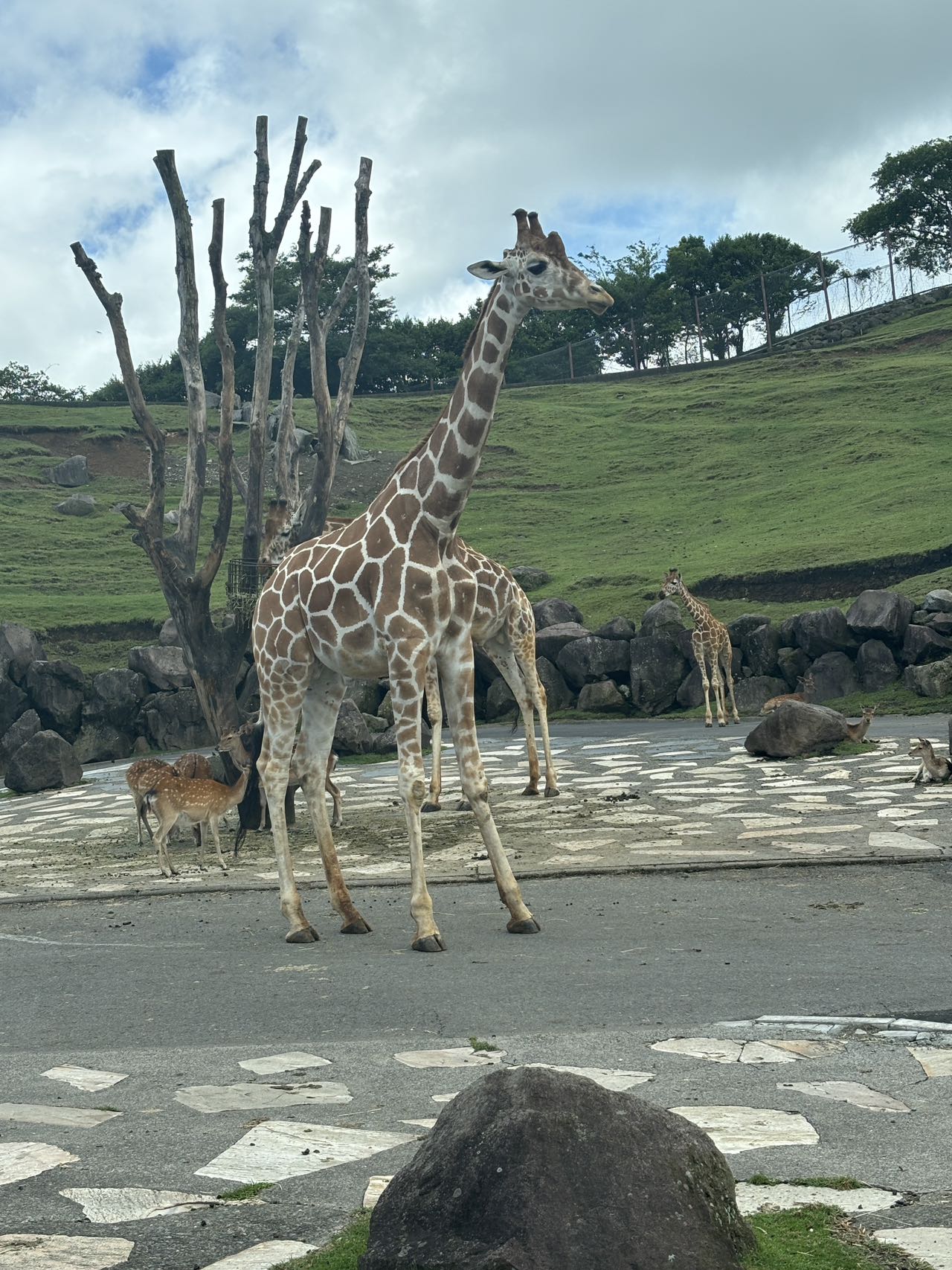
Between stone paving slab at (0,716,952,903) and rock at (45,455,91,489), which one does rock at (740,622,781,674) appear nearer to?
stone paving slab at (0,716,952,903)

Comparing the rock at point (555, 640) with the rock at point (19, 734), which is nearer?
the rock at point (19, 734)

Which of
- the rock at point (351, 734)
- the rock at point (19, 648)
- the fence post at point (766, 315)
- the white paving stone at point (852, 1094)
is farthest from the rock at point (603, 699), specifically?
the fence post at point (766, 315)

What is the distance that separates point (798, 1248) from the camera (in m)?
3.50

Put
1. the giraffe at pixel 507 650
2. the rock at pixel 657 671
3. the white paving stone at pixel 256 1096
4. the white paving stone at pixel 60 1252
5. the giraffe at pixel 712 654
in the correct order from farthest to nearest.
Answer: the rock at pixel 657 671, the giraffe at pixel 712 654, the giraffe at pixel 507 650, the white paving stone at pixel 256 1096, the white paving stone at pixel 60 1252

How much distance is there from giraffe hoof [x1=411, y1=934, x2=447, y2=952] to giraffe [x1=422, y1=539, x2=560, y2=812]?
20.2ft

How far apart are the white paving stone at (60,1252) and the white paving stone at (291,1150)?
638 millimetres

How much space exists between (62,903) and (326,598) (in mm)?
3125

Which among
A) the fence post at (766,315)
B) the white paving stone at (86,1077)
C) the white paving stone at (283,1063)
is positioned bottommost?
the white paving stone at (283,1063)

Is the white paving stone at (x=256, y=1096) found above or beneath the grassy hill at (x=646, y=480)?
beneath

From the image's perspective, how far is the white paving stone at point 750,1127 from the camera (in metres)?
4.57


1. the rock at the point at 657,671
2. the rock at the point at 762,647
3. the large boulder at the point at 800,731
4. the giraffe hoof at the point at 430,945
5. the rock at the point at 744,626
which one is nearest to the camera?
the giraffe hoof at the point at 430,945

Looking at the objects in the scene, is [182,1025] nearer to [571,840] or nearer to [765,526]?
[571,840]

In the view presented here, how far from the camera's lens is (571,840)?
38.9ft

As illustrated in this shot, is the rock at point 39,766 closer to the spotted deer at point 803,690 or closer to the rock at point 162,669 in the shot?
the rock at point 162,669
